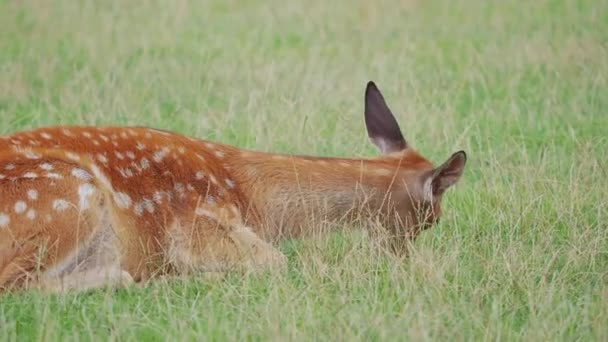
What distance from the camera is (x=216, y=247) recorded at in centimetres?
646

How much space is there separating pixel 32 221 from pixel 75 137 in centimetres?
68

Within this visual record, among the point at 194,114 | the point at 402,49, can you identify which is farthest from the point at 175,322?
the point at 402,49

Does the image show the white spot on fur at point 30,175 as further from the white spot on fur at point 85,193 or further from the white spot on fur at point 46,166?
the white spot on fur at point 85,193

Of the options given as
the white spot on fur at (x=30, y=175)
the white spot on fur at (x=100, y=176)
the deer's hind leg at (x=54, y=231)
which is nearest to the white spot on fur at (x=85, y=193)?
the deer's hind leg at (x=54, y=231)

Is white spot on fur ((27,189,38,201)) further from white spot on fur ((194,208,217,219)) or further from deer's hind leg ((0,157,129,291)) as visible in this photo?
white spot on fur ((194,208,217,219))

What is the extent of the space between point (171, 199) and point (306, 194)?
2.37 feet

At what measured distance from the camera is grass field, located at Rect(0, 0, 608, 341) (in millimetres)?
5535

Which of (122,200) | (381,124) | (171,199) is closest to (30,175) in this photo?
(122,200)

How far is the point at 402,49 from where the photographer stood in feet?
38.1

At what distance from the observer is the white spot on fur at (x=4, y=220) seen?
19.4ft

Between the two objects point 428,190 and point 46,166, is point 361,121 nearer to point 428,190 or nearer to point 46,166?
point 428,190

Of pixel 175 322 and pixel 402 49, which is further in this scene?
pixel 402 49

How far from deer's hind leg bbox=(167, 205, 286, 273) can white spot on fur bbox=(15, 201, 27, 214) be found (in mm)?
761

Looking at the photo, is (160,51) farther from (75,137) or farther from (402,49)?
(75,137)
